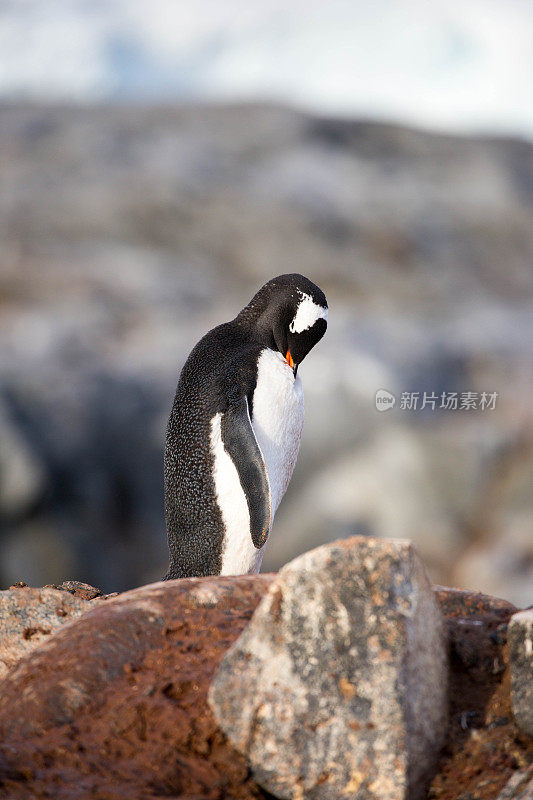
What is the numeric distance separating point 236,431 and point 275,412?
209mm

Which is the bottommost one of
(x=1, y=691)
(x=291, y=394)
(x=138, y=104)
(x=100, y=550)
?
(x=1, y=691)

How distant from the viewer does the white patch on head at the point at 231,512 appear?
2.81 m

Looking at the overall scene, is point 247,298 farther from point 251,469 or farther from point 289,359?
point 251,469

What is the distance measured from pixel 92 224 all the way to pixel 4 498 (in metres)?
6.31

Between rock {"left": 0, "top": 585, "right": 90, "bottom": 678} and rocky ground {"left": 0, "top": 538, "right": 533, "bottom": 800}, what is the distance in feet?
1.61

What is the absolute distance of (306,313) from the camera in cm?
287

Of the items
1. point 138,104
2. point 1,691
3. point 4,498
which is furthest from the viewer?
point 138,104

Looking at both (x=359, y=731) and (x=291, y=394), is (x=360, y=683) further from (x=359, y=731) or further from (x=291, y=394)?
(x=291, y=394)

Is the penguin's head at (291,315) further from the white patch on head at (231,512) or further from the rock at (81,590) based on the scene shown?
the rock at (81,590)

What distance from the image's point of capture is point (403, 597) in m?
1.38

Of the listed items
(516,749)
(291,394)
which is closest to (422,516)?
(291,394)

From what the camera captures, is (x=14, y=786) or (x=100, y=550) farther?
(x=100, y=550)

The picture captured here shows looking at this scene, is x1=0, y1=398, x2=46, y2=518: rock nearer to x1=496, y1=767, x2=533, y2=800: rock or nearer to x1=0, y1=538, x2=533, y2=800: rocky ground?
x1=0, y1=538, x2=533, y2=800: rocky ground

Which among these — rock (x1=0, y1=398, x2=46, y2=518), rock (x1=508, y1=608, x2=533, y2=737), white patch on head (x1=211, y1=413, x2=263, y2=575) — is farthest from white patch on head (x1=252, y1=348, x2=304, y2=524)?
rock (x1=0, y1=398, x2=46, y2=518)
